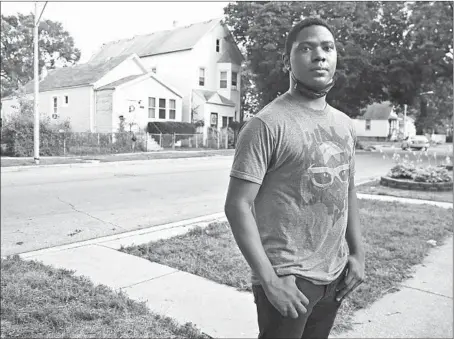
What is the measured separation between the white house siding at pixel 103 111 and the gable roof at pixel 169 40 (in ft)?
22.9

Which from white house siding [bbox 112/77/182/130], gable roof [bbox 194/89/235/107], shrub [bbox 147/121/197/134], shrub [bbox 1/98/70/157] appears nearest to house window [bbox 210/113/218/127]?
gable roof [bbox 194/89/235/107]

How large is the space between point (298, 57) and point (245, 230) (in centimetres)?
70

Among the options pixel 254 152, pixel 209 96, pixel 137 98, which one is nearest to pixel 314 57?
pixel 254 152

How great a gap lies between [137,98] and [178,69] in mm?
5736

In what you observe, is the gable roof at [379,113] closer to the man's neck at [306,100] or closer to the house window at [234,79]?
the house window at [234,79]

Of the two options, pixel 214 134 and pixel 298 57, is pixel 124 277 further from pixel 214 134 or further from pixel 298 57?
pixel 214 134

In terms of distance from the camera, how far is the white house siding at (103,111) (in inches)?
1066

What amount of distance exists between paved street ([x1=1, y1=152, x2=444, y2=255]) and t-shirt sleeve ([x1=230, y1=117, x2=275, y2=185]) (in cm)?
457

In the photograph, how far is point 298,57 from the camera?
174cm

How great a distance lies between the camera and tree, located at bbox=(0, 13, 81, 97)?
147 feet

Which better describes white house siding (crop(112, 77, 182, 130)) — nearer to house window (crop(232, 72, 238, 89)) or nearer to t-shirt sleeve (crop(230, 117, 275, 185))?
house window (crop(232, 72, 238, 89))

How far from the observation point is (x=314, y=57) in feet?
5.62

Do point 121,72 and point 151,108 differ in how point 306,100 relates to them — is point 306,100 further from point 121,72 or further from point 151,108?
point 121,72

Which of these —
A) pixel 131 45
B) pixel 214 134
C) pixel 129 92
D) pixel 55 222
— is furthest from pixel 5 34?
pixel 55 222
